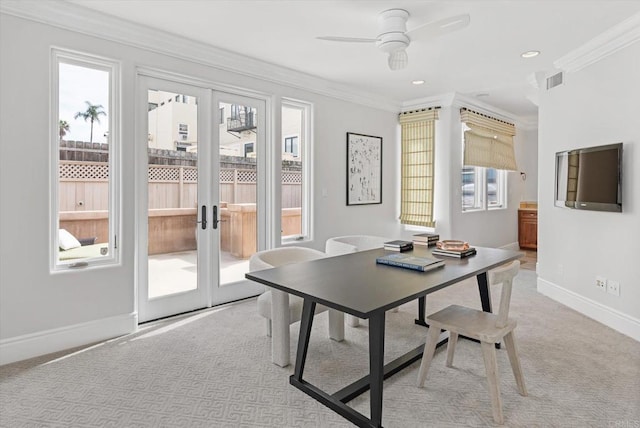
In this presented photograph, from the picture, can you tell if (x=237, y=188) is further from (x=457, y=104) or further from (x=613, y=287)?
(x=613, y=287)

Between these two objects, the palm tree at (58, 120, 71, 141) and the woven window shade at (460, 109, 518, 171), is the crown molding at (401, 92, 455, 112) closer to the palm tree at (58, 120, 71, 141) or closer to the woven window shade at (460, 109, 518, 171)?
the woven window shade at (460, 109, 518, 171)

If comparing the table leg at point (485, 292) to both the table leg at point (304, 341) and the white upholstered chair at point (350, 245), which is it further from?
the table leg at point (304, 341)

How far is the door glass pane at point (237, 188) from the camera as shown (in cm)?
382

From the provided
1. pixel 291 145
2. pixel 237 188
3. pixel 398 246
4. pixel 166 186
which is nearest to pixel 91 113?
pixel 166 186

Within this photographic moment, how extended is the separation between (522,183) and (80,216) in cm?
722

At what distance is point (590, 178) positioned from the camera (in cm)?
337

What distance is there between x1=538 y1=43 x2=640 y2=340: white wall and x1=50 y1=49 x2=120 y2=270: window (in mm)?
4201

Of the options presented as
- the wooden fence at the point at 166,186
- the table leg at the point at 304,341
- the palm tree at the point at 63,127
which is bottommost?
the table leg at the point at 304,341

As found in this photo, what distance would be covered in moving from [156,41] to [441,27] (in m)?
2.33

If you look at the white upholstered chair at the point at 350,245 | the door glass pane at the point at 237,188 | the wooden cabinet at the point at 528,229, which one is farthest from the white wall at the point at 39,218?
the wooden cabinet at the point at 528,229

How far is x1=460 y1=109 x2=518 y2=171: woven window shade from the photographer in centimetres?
555

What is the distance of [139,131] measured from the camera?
3.23 metres

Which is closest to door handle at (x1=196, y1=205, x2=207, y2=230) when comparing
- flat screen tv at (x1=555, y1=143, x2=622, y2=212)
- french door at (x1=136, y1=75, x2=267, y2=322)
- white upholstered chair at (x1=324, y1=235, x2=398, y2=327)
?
french door at (x1=136, y1=75, x2=267, y2=322)

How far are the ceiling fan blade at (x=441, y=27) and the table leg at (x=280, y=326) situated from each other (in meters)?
1.98
